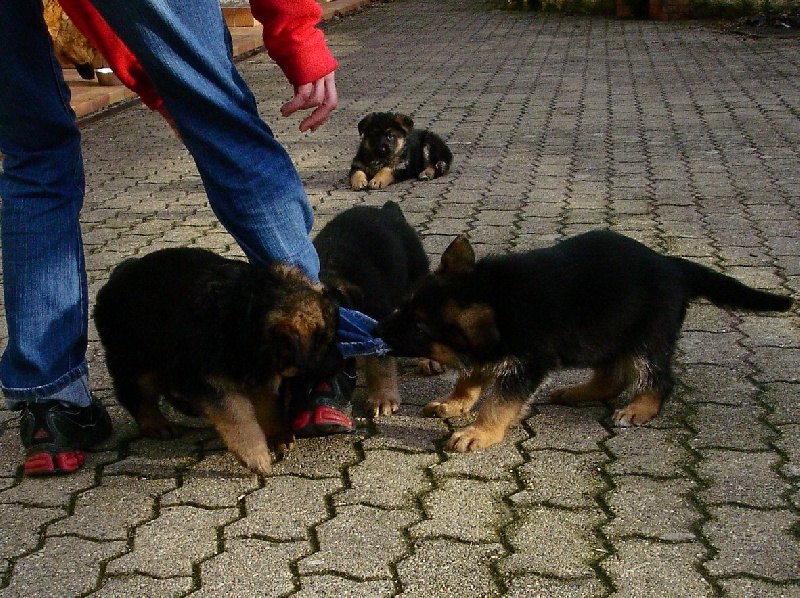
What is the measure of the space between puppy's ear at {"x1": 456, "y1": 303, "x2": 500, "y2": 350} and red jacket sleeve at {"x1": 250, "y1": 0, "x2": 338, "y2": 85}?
977 mm

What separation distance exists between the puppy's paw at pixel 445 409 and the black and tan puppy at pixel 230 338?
601 millimetres

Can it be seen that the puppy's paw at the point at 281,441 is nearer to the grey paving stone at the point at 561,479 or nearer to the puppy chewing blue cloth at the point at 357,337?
the puppy chewing blue cloth at the point at 357,337

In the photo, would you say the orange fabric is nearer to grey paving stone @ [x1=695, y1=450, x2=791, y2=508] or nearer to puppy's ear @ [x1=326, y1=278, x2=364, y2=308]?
puppy's ear @ [x1=326, y1=278, x2=364, y2=308]

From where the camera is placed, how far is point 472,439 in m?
3.75

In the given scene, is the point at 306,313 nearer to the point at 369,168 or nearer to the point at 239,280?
the point at 239,280

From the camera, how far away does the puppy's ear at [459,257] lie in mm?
3812

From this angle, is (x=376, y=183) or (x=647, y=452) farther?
(x=376, y=183)

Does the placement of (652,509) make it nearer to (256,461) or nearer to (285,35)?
(256,461)

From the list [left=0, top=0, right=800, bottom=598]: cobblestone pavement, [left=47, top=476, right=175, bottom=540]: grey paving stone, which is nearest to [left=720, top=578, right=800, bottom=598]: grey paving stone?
[left=0, top=0, right=800, bottom=598]: cobblestone pavement

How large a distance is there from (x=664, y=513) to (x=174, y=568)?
1.49 meters

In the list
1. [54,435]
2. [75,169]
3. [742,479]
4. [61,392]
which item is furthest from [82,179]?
[742,479]

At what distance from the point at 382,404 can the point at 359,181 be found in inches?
167

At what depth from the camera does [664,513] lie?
10.7 feet

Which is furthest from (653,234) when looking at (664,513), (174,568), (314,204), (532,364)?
(174,568)
